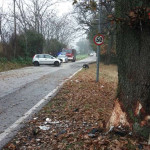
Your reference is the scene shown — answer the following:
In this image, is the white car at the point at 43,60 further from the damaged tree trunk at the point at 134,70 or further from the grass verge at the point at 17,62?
the damaged tree trunk at the point at 134,70

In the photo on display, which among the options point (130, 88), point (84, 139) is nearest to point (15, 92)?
point (84, 139)

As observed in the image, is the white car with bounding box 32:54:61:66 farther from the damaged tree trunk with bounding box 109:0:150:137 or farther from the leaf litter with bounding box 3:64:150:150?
the damaged tree trunk with bounding box 109:0:150:137

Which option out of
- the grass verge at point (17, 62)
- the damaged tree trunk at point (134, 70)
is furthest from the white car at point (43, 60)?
the damaged tree trunk at point (134, 70)

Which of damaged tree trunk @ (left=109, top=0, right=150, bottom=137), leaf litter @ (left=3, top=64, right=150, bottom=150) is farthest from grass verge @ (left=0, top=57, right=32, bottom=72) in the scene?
damaged tree trunk @ (left=109, top=0, right=150, bottom=137)

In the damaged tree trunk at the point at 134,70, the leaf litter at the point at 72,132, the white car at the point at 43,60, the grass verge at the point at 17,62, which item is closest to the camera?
the damaged tree trunk at the point at 134,70

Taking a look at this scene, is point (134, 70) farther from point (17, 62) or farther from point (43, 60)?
point (43, 60)

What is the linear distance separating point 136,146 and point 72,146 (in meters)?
1.07

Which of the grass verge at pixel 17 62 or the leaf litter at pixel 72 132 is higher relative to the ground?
the grass verge at pixel 17 62

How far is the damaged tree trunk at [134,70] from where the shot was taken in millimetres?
3018

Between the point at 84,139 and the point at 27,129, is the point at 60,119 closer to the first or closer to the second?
the point at 27,129

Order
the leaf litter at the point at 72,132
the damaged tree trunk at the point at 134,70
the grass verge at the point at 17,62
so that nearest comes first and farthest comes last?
the damaged tree trunk at the point at 134,70 < the leaf litter at the point at 72,132 < the grass verge at the point at 17,62

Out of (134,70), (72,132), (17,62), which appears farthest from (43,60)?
(134,70)

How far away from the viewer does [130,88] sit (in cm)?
327

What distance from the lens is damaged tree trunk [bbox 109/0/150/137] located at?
9.90 ft
